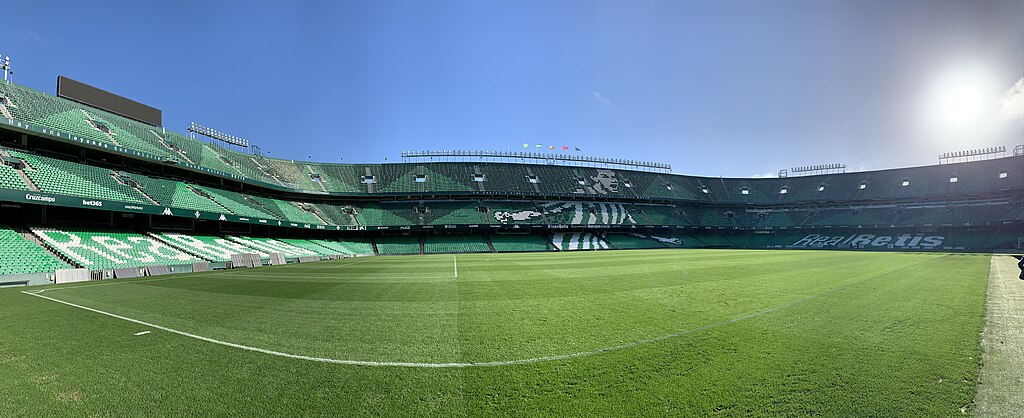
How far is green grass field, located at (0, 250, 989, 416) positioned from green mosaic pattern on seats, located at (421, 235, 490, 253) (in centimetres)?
4059

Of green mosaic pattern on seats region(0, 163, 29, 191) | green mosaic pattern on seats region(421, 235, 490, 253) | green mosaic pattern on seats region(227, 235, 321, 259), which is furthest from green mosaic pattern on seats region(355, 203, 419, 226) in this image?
green mosaic pattern on seats region(0, 163, 29, 191)

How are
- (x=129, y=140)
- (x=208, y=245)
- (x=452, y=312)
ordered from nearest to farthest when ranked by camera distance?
(x=452, y=312) → (x=208, y=245) → (x=129, y=140)

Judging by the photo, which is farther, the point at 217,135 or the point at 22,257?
the point at 217,135

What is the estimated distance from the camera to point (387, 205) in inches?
2319

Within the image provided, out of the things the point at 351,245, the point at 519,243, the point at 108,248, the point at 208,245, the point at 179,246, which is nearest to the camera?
the point at 108,248

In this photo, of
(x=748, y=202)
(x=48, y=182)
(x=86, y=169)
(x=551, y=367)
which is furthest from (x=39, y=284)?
(x=748, y=202)

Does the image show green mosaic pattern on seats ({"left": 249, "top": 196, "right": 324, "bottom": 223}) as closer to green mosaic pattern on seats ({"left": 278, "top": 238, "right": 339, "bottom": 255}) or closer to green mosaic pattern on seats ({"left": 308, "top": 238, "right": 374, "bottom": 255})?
green mosaic pattern on seats ({"left": 278, "top": 238, "right": 339, "bottom": 255})

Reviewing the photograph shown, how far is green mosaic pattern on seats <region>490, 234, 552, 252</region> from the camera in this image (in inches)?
2090

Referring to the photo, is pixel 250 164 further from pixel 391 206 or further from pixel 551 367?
pixel 551 367

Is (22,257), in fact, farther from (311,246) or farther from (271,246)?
(311,246)

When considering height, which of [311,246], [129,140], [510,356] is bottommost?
[510,356]

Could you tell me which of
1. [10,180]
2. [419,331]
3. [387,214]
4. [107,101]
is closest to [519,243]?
[387,214]

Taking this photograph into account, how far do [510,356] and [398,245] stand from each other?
49.3 metres

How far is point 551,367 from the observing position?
5.26m
